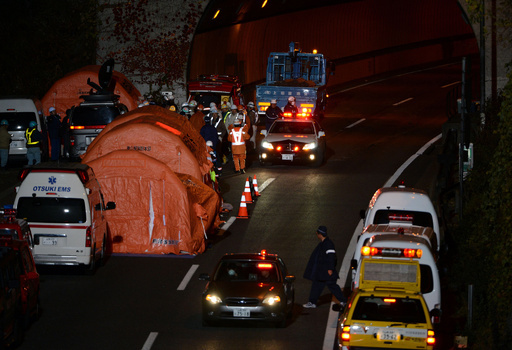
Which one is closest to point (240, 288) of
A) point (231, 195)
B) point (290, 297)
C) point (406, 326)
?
point (290, 297)

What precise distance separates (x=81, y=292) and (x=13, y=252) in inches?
160

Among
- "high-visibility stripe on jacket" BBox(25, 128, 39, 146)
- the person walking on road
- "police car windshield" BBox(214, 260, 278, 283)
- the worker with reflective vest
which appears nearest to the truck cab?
the worker with reflective vest

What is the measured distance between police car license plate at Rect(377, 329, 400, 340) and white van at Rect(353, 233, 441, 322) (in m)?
2.18

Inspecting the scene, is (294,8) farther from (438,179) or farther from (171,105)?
(438,179)

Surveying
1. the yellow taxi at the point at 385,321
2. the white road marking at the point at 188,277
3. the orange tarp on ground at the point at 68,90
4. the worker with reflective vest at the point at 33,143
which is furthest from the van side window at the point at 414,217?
the orange tarp on ground at the point at 68,90

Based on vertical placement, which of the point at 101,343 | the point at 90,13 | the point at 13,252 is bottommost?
the point at 101,343

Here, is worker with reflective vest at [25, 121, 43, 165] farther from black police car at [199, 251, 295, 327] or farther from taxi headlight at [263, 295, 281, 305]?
taxi headlight at [263, 295, 281, 305]

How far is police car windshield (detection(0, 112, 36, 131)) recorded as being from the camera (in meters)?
34.2

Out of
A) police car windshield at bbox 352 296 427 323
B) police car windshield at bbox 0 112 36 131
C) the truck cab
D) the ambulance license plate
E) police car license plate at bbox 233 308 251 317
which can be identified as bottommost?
police car license plate at bbox 233 308 251 317

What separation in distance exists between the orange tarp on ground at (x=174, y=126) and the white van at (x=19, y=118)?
548cm

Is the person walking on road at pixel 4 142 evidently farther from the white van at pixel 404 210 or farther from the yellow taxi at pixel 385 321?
the yellow taxi at pixel 385 321

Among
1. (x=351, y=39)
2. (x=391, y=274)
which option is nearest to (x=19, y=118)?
(x=391, y=274)

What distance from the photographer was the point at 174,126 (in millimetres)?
28000

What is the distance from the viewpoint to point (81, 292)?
68.8 ft
